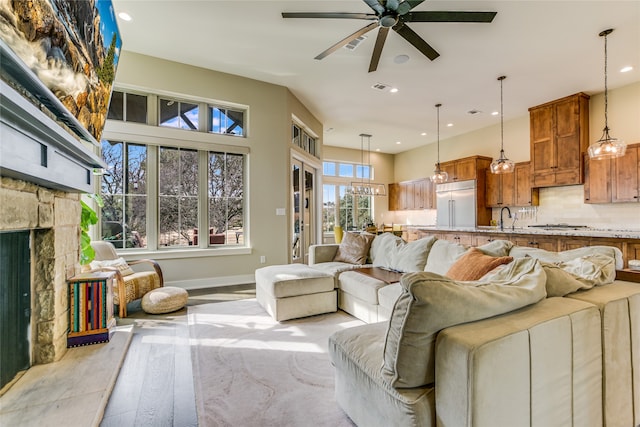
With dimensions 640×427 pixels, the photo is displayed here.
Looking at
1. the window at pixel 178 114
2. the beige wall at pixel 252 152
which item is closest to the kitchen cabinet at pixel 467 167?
the beige wall at pixel 252 152

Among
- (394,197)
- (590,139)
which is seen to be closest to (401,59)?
(590,139)

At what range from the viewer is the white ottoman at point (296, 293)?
2992 mm

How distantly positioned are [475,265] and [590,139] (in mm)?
5074

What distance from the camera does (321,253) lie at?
4148 millimetres

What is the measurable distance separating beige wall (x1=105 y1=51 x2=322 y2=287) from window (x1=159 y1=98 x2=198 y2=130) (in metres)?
0.20

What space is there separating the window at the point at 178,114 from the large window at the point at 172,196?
38 cm

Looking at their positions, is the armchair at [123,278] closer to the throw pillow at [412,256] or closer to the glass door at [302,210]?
the glass door at [302,210]

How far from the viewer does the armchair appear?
3.07 m

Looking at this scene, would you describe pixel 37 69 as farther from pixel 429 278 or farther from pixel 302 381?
pixel 302 381

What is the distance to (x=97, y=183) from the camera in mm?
3918

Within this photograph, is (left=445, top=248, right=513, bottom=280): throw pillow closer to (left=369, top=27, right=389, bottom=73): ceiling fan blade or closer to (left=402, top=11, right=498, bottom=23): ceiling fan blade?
(left=402, top=11, right=498, bottom=23): ceiling fan blade

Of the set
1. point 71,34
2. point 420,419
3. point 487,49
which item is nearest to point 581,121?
point 487,49

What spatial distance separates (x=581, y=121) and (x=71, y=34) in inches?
273

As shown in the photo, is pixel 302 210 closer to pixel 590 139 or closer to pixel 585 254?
pixel 585 254
